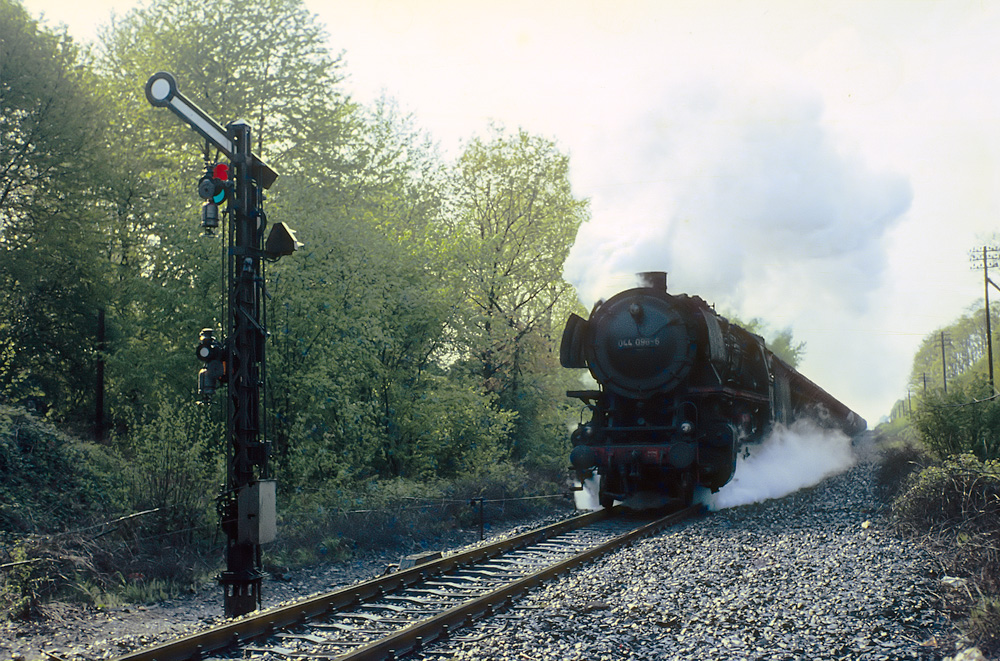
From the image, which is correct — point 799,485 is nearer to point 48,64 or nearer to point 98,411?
point 98,411

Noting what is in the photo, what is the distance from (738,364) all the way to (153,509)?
1008 centimetres

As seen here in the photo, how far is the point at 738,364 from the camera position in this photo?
1423 centimetres

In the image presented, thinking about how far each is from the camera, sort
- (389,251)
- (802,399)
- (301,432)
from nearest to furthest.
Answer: (301,432) < (389,251) < (802,399)

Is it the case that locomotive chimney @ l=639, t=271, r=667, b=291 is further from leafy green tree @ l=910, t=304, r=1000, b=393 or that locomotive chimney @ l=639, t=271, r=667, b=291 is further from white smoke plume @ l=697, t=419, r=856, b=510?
leafy green tree @ l=910, t=304, r=1000, b=393

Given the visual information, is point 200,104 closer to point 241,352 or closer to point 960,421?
point 241,352

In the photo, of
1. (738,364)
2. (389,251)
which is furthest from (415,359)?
(738,364)

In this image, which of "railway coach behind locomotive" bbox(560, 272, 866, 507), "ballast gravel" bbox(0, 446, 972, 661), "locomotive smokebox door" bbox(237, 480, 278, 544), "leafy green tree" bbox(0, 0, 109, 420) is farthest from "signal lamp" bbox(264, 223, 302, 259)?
"leafy green tree" bbox(0, 0, 109, 420)

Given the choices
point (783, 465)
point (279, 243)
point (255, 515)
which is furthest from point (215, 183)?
point (783, 465)

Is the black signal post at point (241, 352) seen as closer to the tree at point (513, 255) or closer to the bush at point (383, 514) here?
the bush at point (383, 514)

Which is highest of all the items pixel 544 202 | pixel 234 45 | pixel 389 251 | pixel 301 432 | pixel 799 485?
pixel 234 45

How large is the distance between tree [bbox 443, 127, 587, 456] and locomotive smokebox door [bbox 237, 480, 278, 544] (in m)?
11.9

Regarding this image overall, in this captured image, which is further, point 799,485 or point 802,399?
point 802,399

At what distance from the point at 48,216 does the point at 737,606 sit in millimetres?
16740

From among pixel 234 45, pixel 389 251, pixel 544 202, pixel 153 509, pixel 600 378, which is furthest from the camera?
pixel 544 202
